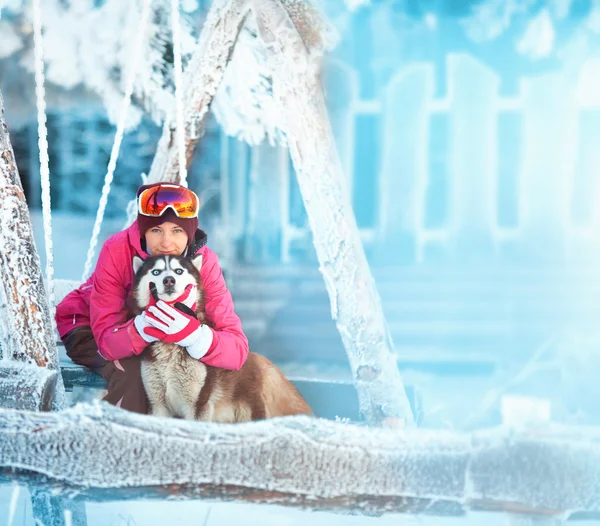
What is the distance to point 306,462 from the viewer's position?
1553 mm

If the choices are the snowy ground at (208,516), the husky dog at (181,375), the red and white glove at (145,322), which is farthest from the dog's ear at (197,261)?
the snowy ground at (208,516)

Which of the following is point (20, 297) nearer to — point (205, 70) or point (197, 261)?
point (197, 261)

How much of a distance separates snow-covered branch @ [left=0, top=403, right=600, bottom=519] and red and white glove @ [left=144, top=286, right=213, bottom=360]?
189mm

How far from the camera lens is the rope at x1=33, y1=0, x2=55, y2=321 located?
184cm

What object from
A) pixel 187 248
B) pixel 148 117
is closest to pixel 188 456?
pixel 187 248

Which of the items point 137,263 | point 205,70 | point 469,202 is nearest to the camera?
point 137,263

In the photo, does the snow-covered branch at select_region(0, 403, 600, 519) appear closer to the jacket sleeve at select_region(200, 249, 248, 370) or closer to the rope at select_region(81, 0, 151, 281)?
the jacket sleeve at select_region(200, 249, 248, 370)

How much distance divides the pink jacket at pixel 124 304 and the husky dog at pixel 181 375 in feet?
0.10

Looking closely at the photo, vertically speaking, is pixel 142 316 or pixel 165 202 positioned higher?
pixel 165 202

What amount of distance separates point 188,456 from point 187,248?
19.5 inches

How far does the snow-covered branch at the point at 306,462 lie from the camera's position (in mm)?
1492

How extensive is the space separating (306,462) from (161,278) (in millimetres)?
545

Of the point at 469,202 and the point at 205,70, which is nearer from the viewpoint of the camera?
the point at 469,202

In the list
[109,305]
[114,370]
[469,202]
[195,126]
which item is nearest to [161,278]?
[109,305]
